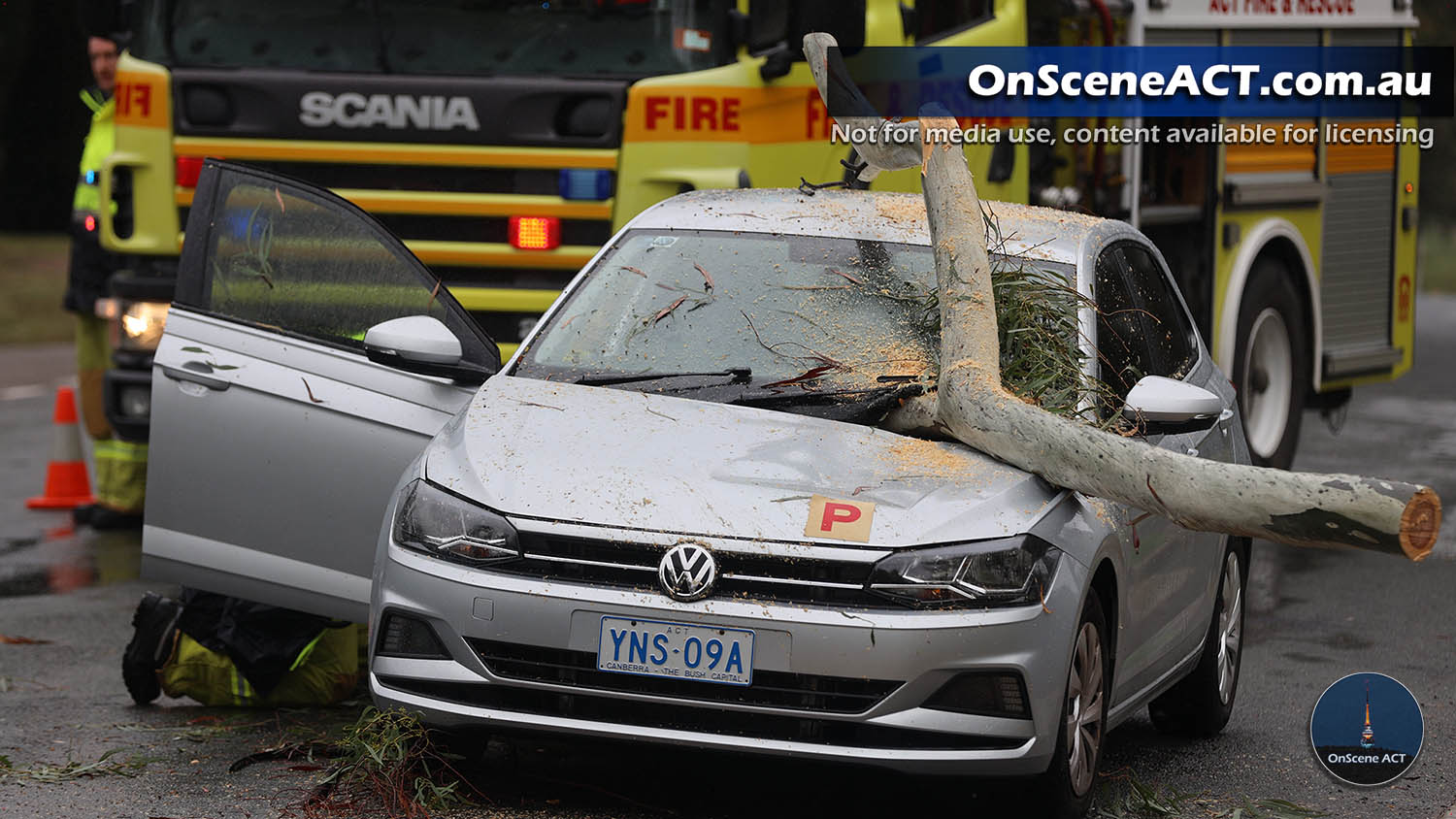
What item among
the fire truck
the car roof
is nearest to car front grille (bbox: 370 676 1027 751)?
the car roof

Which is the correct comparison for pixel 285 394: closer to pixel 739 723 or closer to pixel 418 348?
pixel 418 348

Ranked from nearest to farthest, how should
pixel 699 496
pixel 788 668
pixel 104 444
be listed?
pixel 788 668, pixel 699 496, pixel 104 444

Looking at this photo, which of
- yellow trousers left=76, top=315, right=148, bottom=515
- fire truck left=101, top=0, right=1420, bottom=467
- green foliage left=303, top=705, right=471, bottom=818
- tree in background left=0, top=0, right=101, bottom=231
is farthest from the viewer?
tree in background left=0, top=0, right=101, bottom=231

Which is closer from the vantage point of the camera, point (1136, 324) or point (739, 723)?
point (739, 723)

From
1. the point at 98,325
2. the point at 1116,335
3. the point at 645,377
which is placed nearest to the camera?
→ the point at 645,377

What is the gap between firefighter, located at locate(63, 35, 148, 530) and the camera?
391 inches

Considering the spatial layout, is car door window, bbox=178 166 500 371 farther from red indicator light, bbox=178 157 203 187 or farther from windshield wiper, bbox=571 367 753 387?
red indicator light, bbox=178 157 203 187

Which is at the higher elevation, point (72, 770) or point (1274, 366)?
point (1274, 366)

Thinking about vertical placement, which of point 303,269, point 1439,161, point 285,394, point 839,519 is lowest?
point 839,519

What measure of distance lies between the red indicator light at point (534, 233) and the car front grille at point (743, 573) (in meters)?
4.06

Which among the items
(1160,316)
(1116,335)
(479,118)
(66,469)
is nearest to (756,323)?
(1116,335)

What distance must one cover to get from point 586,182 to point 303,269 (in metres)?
2.54

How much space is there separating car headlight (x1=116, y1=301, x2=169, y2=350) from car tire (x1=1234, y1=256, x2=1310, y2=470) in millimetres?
5627

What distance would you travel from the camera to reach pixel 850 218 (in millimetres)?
6469
